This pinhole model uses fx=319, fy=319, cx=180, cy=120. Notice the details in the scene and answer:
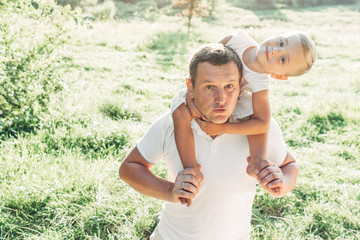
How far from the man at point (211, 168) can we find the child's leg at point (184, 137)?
5 cm

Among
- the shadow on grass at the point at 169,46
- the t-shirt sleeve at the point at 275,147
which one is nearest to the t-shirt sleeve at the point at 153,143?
the t-shirt sleeve at the point at 275,147

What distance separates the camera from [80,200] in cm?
286

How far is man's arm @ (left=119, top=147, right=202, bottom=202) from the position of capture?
1.50 meters

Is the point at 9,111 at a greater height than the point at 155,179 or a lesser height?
lesser

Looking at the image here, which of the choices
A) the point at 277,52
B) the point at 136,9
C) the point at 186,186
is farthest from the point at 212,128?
the point at 136,9

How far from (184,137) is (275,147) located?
0.53 meters

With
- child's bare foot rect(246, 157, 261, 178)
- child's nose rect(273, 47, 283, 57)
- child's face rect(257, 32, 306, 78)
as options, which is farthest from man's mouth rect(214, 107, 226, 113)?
child's nose rect(273, 47, 283, 57)

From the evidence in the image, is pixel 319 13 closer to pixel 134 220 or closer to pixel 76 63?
pixel 76 63

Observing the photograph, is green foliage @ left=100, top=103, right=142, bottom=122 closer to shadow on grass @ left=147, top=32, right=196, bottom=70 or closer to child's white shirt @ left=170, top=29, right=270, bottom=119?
child's white shirt @ left=170, top=29, right=270, bottom=119

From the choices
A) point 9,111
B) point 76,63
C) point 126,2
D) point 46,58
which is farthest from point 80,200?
point 126,2

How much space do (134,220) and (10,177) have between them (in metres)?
1.31

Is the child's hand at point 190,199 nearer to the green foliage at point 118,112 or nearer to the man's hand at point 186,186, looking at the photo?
the man's hand at point 186,186

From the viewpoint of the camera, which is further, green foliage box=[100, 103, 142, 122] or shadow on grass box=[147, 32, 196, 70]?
shadow on grass box=[147, 32, 196, 70]

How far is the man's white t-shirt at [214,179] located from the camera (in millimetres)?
1633
